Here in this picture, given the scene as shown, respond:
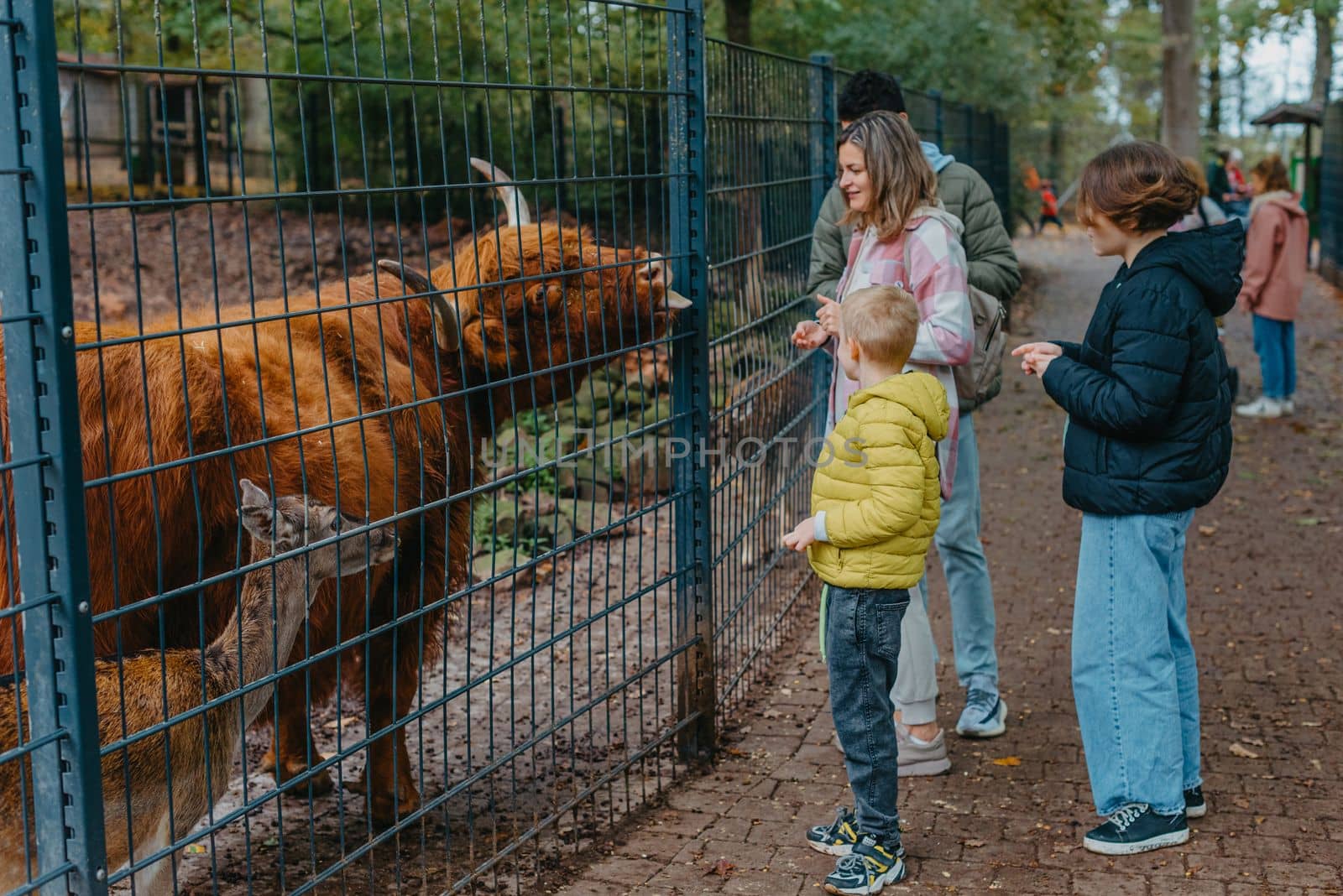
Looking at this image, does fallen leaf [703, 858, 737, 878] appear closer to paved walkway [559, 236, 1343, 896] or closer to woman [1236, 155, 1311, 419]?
paved walkway [559, 236, 1343, 896]

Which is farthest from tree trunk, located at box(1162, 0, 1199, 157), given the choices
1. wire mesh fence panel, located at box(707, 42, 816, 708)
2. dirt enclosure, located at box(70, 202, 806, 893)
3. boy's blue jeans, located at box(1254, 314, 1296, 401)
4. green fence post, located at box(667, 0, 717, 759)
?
green fence post, located at box(667, 0, 717, 759)

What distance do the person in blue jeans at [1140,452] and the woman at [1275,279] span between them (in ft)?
24.0

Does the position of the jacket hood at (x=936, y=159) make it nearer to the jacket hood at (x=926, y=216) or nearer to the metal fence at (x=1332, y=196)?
the jacket hood at (x=926, y=216)

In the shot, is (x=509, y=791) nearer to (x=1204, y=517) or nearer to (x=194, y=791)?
(x=194, y=791)

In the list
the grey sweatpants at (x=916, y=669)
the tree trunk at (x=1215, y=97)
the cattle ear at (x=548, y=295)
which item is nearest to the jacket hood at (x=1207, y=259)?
the grey sweatpants at (x=916, y=669)

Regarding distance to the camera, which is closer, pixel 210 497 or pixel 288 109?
pixel 210 497

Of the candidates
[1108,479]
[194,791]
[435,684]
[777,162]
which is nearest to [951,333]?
[1108,479]

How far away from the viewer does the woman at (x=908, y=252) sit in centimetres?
429

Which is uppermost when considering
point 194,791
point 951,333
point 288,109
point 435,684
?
point 288,109

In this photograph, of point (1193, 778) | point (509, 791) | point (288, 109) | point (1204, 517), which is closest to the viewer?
point (1193, 778)

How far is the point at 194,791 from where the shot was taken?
3.12 metres

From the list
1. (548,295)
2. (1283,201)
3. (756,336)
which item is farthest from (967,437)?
(1283,201)

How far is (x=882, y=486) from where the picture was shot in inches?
143

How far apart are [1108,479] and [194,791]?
2.48 m
